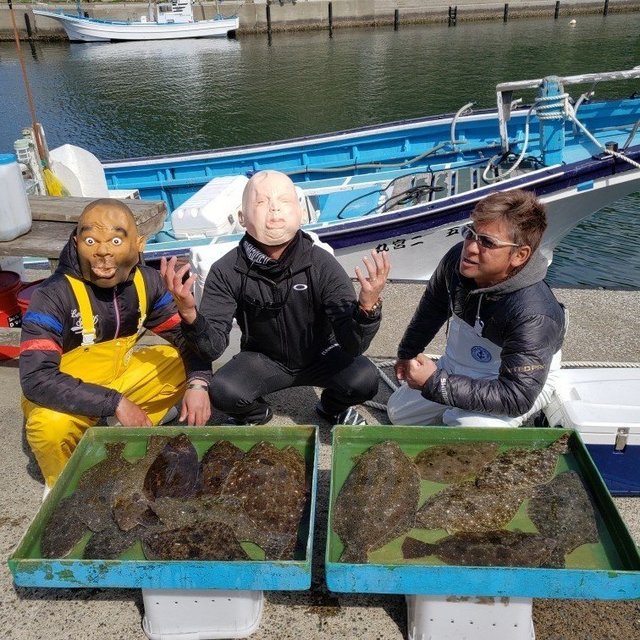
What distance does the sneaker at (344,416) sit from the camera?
12.1 feet

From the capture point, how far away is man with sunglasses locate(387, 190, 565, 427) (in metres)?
2.80

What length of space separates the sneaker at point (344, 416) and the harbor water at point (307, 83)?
7.48 meters

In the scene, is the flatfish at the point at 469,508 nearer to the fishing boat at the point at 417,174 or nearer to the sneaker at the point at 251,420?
the sneaker at the point at 251,420

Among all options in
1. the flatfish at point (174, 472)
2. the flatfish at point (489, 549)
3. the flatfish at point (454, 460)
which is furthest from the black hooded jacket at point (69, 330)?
the flatfish at point (489, 549)

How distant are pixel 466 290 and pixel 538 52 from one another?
31.8 metres

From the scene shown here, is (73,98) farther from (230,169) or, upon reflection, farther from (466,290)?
(466,290)

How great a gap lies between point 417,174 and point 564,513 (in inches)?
258

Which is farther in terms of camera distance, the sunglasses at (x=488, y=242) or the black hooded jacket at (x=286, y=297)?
the black hooded jacket at (x=286, y=297)

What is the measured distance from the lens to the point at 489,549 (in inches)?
88.0

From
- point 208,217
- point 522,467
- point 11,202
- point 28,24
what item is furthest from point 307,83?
point 522,467

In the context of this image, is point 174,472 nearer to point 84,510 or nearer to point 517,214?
point 84,510

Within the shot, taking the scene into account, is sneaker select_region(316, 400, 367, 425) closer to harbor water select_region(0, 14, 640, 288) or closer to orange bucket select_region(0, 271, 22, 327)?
orange bucket select_region(0, 271, 22, 327)

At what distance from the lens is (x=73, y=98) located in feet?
84.7

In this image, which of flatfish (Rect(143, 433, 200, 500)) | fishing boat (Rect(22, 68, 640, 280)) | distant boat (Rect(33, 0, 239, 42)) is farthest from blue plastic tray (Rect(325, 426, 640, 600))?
distant boat (Rect(33, 0, 239, 42))
